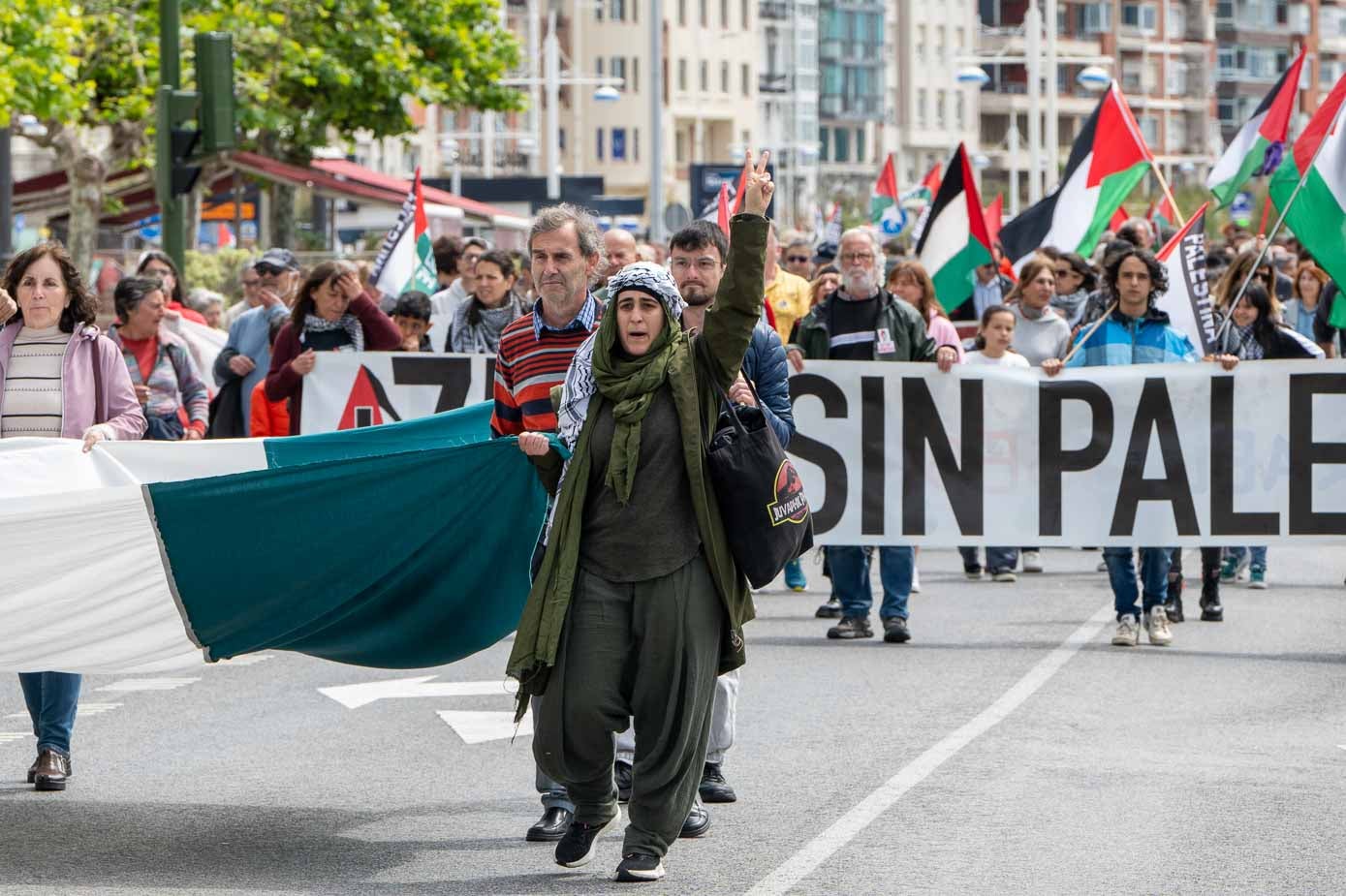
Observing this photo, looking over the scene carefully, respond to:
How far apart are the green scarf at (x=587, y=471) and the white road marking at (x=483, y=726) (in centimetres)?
265

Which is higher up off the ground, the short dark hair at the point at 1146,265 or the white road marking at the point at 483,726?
the short dark hair at the point at 1146,265

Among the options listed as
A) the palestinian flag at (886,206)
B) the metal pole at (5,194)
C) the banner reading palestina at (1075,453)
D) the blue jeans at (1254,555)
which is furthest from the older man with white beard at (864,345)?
the palestinian flag at (886,206)

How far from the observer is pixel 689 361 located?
24.6 feet

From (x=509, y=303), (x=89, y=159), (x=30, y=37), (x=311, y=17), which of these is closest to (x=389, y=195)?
(x=311, y=17)

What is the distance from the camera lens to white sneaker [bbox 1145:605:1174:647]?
41.8 feet

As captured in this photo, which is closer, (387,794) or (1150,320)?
(387,794)

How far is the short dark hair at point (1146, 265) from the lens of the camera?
12.7 m

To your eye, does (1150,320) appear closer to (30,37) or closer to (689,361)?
(689,361)

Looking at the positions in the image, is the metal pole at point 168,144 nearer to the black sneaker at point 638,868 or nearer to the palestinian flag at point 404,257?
the palestinian flag at point 404,257

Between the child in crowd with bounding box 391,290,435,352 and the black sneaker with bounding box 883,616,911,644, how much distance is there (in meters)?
3.55

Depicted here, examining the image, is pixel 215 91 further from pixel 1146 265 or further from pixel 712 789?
pixel 712 789

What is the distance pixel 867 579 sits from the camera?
13.3 metres

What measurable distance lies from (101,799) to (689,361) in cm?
271

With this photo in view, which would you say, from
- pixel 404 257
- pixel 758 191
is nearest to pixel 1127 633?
pixel 758 191
